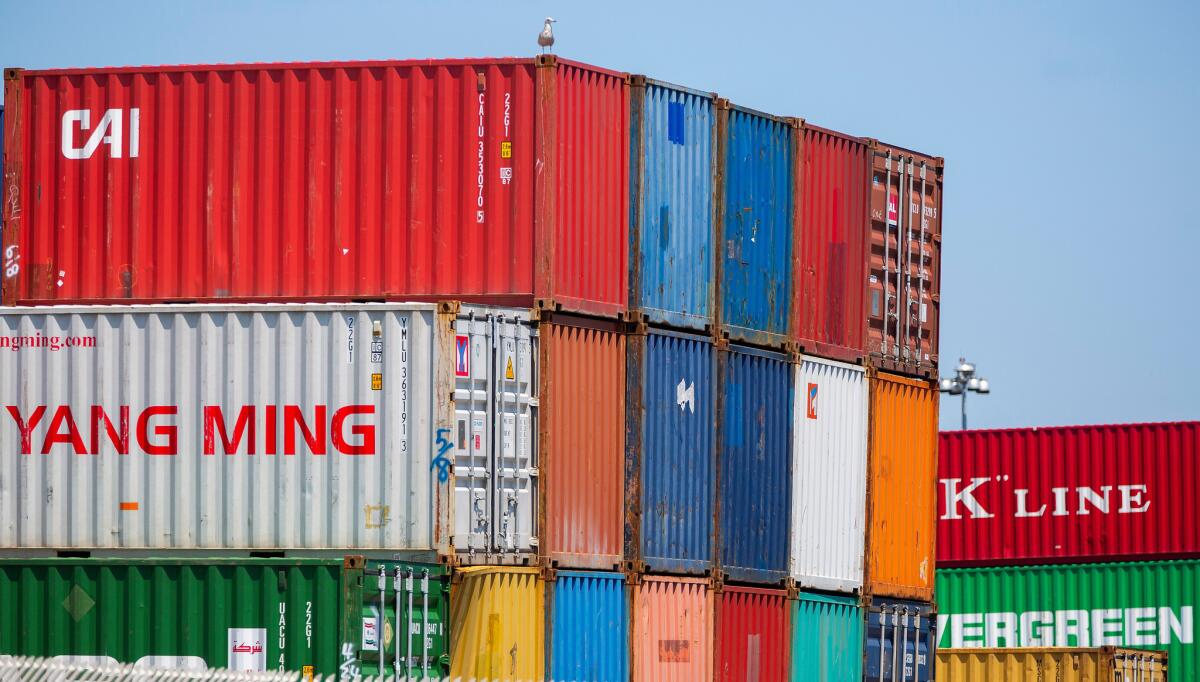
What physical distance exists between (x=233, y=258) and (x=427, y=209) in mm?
2520

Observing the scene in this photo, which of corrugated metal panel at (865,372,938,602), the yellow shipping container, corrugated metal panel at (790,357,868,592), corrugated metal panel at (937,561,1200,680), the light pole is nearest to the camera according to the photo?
corrugated metal panel at (790,357,868,592)

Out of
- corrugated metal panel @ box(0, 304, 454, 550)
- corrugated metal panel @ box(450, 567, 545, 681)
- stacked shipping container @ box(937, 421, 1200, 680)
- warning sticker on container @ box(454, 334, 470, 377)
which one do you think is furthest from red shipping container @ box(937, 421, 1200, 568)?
corrugated metal panel @ box(0, 304, 454, 550)

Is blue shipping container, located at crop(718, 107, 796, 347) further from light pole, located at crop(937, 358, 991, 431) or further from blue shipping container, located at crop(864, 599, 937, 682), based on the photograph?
light pole, located at crop(937, 358, 991, 431)

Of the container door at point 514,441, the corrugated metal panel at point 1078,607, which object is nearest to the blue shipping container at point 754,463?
the container door at point 514,441

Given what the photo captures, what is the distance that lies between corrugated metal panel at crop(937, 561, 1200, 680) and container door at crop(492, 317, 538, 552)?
1498 cm

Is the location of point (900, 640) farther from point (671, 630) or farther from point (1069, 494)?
point (1069, 494)

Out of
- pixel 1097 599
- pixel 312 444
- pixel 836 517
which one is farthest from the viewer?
pixel 1097 599

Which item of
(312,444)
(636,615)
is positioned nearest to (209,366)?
(312,444)

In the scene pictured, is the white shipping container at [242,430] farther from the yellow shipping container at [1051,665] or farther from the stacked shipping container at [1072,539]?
the stacked shipping container at [1072,539]

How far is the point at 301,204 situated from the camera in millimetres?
26953

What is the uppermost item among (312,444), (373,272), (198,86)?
(198,86)

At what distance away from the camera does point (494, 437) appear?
25.5 meters

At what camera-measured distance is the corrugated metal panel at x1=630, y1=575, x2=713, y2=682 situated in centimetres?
2689

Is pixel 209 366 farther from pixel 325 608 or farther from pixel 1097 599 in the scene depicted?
pixel 1097 599
